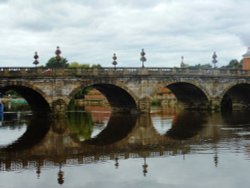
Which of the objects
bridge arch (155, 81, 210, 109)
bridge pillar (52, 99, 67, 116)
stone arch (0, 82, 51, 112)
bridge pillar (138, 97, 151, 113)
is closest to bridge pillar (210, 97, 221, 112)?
bridge arch (155, 81, 210, 109)

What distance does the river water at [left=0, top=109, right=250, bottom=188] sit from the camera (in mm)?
15579

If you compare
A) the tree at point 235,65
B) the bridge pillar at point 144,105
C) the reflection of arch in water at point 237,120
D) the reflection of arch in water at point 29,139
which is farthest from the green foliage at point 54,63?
the reflection of arch in water at point 29,139

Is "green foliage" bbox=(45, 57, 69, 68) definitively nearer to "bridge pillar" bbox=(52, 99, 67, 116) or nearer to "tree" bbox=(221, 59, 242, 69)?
"tree" bbox=(221, 59, 242, 69)

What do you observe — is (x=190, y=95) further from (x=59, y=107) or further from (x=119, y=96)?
(x=59, y=107)

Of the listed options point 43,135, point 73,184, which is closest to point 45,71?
point 43,135

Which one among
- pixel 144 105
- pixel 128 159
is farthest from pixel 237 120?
pixel 128 159

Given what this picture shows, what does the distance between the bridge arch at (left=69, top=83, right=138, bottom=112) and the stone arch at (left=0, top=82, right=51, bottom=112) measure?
3.97 m

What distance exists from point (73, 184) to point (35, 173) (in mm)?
2663

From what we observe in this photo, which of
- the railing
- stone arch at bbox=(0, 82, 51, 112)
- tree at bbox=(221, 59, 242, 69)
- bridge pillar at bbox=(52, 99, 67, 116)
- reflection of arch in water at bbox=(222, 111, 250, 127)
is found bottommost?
reflection of arch in water at bbox=(222, 111, 250, 127)

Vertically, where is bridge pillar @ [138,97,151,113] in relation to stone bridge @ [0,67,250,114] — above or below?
below

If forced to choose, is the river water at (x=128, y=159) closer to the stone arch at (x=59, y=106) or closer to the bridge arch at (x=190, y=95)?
the stone arch at (x=59, y=106)

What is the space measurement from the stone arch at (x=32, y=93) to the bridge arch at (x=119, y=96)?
13.0ft

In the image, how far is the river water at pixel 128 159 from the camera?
51.1 ft

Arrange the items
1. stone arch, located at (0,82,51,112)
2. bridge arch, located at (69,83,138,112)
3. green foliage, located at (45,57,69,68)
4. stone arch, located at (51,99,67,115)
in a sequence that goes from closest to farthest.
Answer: stone arch, located at (0,82,51,112)
stone arch, located at (51,99,67,115)
bridge arch, located at (69,83,138,112)
green foliage, located at (45,57,69,68)
